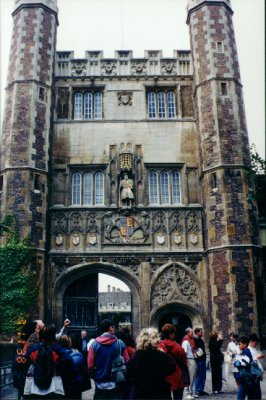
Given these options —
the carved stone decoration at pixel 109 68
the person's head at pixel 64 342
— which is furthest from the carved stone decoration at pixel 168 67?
the person's head at pixel 64 342

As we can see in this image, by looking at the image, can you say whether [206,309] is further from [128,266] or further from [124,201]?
[124,201]

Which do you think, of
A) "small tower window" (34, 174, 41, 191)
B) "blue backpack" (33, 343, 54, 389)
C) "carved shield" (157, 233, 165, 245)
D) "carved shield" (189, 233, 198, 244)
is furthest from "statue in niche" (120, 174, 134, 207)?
"blue backpack" (33, 343, 54, 389)

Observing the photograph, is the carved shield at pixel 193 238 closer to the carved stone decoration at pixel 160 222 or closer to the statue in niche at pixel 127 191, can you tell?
the carved stone decoration at pixel 160 222

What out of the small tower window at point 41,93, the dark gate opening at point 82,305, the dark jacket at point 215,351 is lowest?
the dark jacket at point 215,351

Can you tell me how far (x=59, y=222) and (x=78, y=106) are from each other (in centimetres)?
600

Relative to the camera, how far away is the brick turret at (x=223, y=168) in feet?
54.6

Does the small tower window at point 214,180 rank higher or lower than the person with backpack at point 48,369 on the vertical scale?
higher

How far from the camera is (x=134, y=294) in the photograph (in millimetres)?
17906

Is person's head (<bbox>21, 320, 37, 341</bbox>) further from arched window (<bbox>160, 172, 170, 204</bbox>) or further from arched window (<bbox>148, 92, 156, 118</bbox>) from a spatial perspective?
arched window (<bbox>148, 92, 156, 118</bbox>)

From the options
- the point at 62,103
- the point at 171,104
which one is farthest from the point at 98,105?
the point at 171,104

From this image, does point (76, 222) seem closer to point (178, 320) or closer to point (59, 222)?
point (59, 222)

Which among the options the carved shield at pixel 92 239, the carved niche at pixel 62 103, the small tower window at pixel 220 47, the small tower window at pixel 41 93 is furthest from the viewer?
the carved niche at pixel 62 103

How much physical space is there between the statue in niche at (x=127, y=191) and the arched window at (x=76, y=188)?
6.37 ft

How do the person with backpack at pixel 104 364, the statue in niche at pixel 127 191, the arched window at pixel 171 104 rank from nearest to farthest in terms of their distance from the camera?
the person with backpack at pixel 104 364 < the statue in niche at pixel 127 191 < the arched window at pixel 171 104
